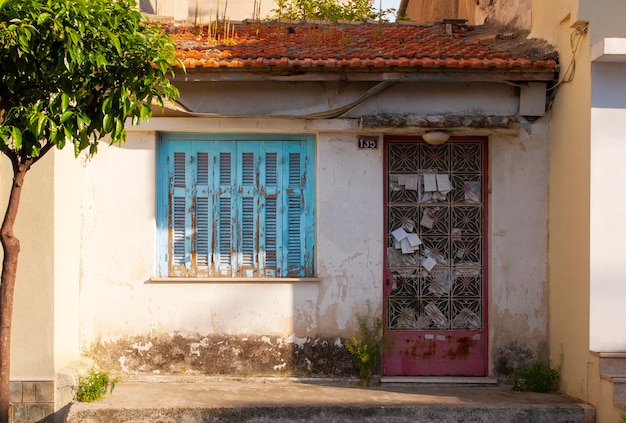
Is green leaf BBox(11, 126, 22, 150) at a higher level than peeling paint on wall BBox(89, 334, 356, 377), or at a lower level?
higher

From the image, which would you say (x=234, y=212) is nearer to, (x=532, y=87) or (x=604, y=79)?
(x=532, y=87)

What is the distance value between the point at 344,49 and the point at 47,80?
4.55 metres

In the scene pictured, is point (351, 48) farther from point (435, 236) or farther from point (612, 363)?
point (612, 363)

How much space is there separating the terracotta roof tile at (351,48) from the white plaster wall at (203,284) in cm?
83

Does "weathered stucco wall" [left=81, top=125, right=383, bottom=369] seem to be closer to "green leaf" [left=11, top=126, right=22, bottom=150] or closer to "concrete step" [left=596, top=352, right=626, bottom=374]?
"concrete step" [left=596, top=352, right=626, bottom=374]

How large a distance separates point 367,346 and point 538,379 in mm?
1873

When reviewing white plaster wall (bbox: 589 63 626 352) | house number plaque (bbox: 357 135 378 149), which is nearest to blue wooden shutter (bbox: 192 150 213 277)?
house number plaque (bbox: 357 135 378 149)

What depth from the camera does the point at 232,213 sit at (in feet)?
29.9

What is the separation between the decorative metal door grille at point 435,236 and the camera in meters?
9.12

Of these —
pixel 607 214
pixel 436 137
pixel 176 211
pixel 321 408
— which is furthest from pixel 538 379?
pixel 176 211

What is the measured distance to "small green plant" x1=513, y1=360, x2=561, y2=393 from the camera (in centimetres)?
860

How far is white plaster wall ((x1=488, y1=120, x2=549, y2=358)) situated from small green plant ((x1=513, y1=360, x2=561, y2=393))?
284mm

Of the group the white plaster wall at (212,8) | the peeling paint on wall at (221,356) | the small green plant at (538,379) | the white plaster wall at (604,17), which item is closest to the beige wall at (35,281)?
the peeling paint on wall at (221,356)

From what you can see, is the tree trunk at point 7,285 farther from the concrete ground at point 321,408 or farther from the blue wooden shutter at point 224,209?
the blue wooden shutter at point 224,209
